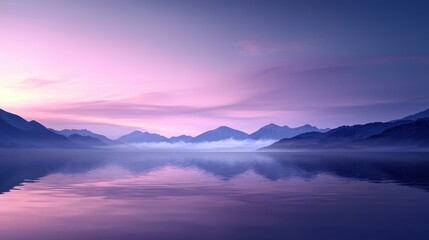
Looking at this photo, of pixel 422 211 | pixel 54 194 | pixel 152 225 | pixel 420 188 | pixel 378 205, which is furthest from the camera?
pixel 420 188

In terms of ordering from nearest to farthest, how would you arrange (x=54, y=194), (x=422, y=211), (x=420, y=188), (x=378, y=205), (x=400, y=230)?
(x=400, y=230)
(x=422, y=211)
(x=378, y=205)
(x=54, y=194)
(x=420, y=188)

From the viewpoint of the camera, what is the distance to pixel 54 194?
44344 millimetres

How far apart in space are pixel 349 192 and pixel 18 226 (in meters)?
35.3

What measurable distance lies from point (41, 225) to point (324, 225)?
64.7 ft

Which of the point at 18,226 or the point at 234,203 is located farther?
the point at 234,203

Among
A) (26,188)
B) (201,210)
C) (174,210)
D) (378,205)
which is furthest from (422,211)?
(26,188)

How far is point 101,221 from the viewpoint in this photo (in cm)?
2877

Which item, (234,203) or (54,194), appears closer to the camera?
(234,203)

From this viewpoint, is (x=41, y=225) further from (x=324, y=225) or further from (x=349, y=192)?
(x=349, y=192)

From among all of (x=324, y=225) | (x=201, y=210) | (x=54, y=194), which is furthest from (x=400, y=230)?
(x=54, y=194)

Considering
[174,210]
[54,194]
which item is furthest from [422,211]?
[54,194]

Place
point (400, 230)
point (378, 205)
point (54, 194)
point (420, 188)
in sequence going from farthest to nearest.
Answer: point (420, 188)
point (54, 194)
point (378, 205)
point (400, 230)

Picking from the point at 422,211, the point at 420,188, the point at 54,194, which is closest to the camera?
the point at 422,211

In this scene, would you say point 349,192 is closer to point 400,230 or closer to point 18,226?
point 400,230
